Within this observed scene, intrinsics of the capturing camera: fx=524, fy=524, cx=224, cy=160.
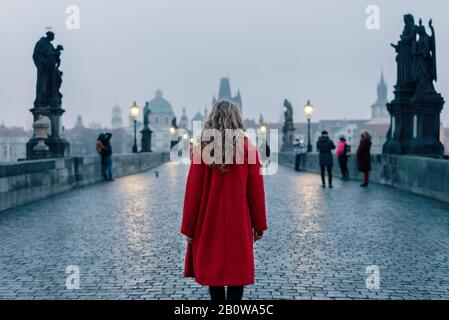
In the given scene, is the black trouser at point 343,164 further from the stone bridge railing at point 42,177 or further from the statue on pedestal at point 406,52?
the stone bridge railing at point 42,177

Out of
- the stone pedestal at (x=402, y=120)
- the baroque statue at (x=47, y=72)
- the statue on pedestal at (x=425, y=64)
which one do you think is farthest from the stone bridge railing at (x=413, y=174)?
the baroque statue at (x=47, y=72)

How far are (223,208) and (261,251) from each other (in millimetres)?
3389

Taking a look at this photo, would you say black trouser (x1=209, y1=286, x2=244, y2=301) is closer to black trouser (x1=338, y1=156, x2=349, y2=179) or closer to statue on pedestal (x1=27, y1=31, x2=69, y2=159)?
statue on pedestal (x1=27, y1=31, x2=69, y2=159)

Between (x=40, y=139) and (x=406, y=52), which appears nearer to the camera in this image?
(x=40, y=139)

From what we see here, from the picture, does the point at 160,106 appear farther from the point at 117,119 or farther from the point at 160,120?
the point at 117,119

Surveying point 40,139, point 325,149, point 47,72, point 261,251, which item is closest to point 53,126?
point 40,139

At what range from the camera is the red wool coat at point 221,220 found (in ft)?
11.5

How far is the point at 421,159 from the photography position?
43.7 feet

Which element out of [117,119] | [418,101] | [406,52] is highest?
[117,119]

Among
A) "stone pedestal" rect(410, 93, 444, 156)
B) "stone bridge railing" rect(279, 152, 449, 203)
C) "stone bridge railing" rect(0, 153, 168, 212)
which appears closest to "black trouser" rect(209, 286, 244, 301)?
"stone bridge railing" rect(0, 153, 168, 212)

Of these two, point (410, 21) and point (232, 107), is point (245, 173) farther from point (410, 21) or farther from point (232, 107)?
point (410, 21)

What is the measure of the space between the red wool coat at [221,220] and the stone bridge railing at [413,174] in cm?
915

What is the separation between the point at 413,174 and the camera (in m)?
14.1

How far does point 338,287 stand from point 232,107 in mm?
2427
